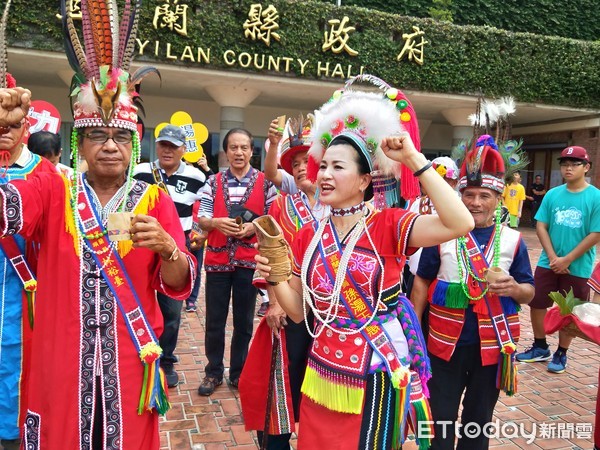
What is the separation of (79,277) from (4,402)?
138cm

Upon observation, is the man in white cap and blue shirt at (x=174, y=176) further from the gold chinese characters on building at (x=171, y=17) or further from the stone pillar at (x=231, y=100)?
the stone pillar at (x=231, y=100)

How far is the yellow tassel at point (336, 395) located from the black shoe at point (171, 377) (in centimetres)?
242

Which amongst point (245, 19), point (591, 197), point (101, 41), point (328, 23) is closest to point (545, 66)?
point (328, 23)

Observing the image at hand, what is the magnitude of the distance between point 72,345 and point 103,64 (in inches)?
49.9

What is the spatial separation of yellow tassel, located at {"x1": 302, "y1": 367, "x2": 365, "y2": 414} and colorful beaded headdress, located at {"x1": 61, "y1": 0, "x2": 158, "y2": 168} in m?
1.42

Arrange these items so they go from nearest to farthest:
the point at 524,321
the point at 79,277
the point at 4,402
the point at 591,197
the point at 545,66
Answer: the point at 79,277 → the point at 4,402 → the point at 591,197 → the point at 524,321 → the point at 545,66

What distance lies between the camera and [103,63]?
7.22 ft

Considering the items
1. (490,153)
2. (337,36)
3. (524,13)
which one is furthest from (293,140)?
(524,13)

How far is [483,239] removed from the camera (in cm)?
297

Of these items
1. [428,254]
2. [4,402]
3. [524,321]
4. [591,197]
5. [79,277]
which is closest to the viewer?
[79,277]

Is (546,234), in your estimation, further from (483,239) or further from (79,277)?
(79,277)

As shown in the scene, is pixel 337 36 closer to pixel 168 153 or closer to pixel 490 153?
pixel 168 153

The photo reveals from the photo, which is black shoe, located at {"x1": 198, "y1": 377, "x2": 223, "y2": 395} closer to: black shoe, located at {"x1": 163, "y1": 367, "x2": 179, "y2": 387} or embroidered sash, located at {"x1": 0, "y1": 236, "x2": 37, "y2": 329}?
black shoe, located at {"x1": 163, "y1": 367, "x2": 179, "y2": 387}

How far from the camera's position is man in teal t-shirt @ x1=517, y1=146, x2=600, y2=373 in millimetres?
4926
